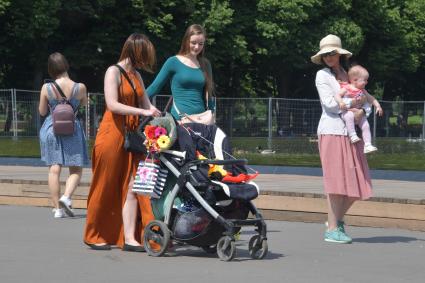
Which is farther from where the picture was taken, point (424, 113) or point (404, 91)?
point (404, 91)

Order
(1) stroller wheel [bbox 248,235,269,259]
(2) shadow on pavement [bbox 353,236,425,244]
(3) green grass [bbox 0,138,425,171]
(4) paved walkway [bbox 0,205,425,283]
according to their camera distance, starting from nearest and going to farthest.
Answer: (4) paved walkway [bbox 0,205,425,283] → (1) stroller wheel [bbox 248,235,269,259] → (2) shadow on pavement [bbox 353,236,425,244] → (3) green grass [bbox 0,138,425,171]

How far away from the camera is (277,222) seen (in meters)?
12.4

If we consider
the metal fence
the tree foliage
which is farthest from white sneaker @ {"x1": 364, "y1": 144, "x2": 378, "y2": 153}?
the tree foliage

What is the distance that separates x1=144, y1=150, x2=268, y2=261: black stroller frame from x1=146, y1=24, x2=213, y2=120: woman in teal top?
906 millimetres

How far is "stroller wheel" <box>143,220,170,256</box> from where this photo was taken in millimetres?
9070

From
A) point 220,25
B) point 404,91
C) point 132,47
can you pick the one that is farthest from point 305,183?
point 404,91

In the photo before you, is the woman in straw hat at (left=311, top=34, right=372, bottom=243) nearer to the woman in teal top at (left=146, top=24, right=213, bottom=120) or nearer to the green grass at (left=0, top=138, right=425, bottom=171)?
the woman in teal top at (left=146, top=24, right=213, bottom=120)

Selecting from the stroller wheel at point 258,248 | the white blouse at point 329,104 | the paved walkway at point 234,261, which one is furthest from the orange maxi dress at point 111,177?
the white blouse at point 329,104

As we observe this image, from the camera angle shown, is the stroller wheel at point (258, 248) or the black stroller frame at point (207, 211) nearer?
the black stroller frame at point (207, 211)

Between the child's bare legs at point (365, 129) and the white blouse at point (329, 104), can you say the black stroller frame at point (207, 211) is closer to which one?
the white blouse at point (329, 104)

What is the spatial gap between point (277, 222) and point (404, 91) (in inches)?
2557

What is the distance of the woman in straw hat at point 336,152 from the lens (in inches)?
406

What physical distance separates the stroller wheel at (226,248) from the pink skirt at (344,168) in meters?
1.77

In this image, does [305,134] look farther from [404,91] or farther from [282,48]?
[404,91]
